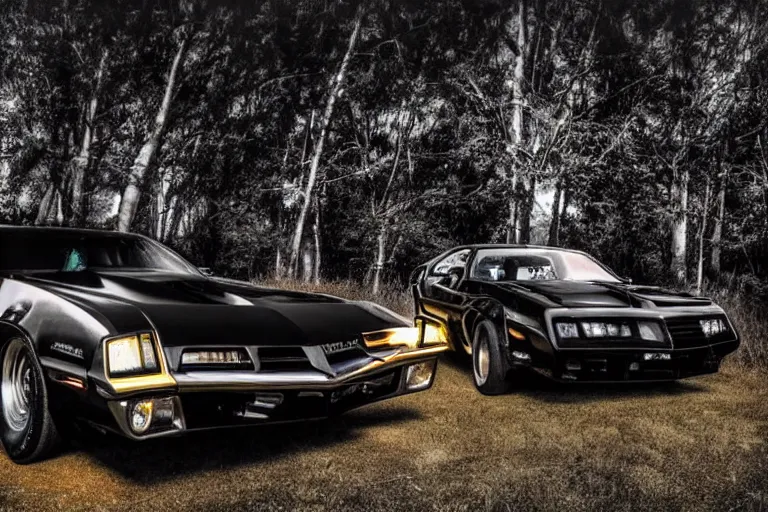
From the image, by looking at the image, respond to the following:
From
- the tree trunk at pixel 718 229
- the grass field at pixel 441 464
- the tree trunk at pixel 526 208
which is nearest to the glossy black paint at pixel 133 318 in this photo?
the grass field at pixel 441 464

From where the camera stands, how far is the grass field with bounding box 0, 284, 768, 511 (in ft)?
9.14

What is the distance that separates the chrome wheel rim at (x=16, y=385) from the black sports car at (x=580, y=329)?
6.85 ft

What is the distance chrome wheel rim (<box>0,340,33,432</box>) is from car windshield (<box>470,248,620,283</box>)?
11.4 ft

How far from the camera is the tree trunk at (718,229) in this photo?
1797cm

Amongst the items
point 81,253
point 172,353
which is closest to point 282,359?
point 172,353

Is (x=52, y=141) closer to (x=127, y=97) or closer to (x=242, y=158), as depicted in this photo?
(x=127, y=97)

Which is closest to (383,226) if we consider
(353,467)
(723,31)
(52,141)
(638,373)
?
(52,141)

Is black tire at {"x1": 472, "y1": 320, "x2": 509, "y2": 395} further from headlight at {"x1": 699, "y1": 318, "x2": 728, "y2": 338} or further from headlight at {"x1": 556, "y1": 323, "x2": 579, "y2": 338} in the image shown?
headlight at {"x1": 699, "y1": 318, "x2": 728, "y2": 338}

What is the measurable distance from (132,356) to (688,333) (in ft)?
12.4

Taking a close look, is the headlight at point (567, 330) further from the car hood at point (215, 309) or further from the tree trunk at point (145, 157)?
the tree trunk at point (145, 157)

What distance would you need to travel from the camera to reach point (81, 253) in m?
4.06

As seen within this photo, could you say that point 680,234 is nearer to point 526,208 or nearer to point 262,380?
point 526,208

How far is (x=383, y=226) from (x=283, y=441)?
610 inches

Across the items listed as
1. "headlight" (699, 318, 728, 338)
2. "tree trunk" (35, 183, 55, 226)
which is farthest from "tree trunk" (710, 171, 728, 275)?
A: "tree trunk" (35, 183, 55, 226)
